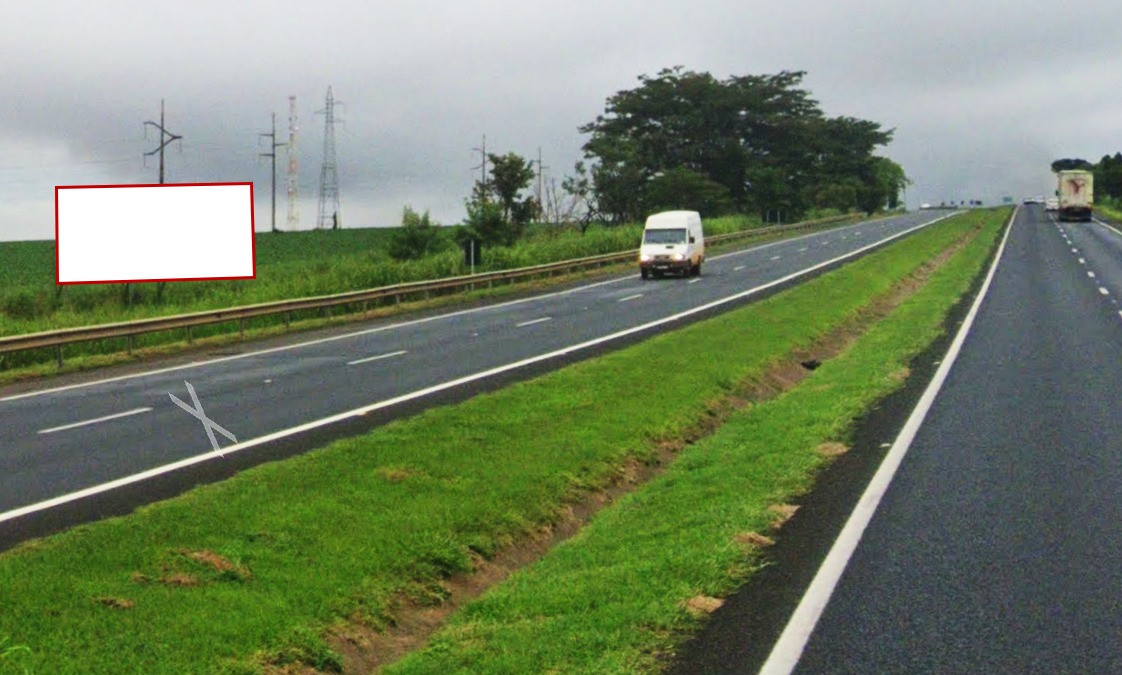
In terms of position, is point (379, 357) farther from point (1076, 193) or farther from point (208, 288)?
point (1076, 193)

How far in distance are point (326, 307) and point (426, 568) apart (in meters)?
28.4

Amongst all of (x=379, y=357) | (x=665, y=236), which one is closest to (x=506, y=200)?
(x=665, y=236)

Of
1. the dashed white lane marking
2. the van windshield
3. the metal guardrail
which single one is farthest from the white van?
the dashed white lane marking

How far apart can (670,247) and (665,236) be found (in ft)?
2.48

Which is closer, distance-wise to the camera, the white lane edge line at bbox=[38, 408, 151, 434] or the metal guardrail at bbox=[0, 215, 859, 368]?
the white lane edge line at bbox=[38, 408, 151, 434]

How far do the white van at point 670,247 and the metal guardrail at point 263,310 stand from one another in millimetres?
3546

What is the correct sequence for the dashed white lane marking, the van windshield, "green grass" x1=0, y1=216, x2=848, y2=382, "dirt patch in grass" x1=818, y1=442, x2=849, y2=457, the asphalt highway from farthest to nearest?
the van windshield → "green grass" x1=0, y1=216, x2=848, y2=382 → the dashed white lane marking → "dirt patch in grass" x1=818, y1=442, x2=849, y2=457 → the asphalt highway

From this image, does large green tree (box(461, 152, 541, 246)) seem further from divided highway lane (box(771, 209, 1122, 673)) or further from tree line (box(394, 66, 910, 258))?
divided highway lane (box(771, 209, 1122, 673))

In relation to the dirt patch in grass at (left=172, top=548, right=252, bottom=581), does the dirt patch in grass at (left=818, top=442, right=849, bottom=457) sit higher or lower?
higher

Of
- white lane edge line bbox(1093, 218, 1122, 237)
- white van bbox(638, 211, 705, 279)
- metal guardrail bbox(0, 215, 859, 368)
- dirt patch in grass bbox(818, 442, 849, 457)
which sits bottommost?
dirt patch in grass bbox(818, 442, 849, 457)

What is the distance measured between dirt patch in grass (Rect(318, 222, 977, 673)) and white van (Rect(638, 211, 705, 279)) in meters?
30.6

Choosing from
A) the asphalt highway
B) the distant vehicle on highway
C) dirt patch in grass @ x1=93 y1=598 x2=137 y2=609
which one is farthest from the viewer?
the distant vehicle on highway

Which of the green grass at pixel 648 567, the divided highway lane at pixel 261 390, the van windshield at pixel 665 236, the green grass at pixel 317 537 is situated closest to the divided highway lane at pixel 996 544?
the green grass at pixel 648 567

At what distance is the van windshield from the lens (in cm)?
5409
